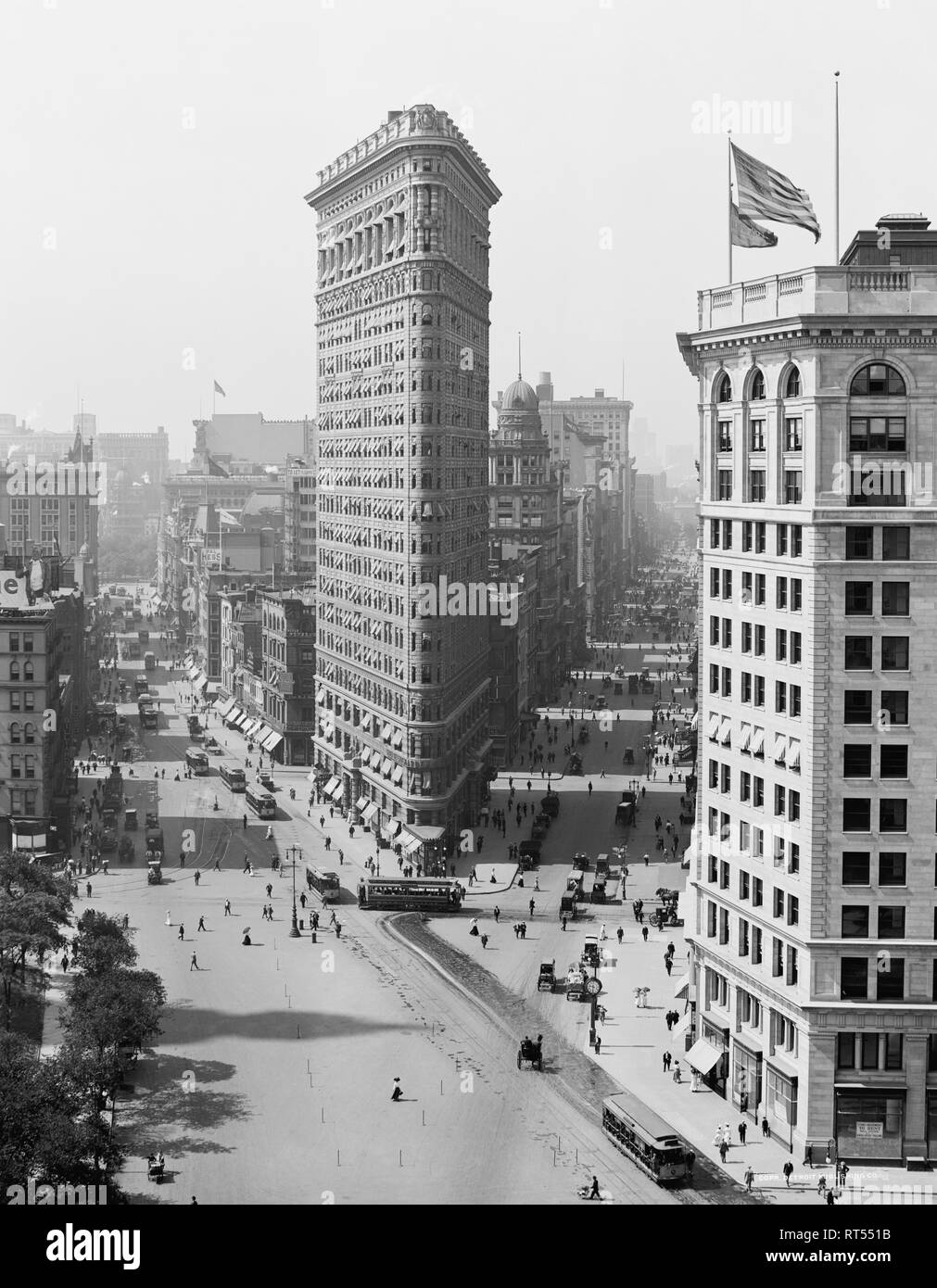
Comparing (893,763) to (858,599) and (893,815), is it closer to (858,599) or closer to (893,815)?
(893,815)

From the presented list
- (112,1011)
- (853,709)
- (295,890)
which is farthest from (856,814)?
(295,890)

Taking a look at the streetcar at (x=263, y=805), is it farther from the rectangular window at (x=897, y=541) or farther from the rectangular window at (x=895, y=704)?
the rectangular window at (x=897, y=541)

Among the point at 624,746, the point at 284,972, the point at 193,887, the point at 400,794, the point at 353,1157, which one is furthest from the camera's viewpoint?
the point at 624,746

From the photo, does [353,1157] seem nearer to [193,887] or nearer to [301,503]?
[193,887]

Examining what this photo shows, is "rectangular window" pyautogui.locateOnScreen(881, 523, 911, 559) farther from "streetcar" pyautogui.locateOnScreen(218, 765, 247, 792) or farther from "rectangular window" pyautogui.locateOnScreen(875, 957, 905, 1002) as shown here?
"streetcar" pyautogui.locateOnScreen(218, 765, 247, 792)

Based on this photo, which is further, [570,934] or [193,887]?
[193,887]
